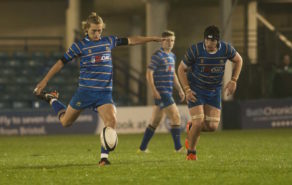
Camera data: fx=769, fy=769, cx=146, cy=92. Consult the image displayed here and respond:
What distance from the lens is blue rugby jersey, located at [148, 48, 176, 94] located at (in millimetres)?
14094

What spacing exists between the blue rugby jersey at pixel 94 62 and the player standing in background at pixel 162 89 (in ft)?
11.4

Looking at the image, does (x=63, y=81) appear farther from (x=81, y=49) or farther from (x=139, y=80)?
(x=81, y=49)

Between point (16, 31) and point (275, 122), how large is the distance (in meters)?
11.6

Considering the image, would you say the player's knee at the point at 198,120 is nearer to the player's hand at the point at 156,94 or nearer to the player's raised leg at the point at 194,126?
the player's raised leg at the point at 194,126

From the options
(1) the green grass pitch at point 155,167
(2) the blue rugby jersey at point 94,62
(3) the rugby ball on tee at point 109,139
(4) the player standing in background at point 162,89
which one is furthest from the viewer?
(4) the player standing in background at point 162,89

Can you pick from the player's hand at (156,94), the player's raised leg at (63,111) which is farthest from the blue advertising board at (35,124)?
the player's raised leg at (63,111)

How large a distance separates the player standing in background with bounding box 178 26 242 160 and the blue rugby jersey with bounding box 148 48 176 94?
2.78m

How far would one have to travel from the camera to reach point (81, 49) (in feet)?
34.1

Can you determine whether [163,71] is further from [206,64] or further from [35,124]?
[35,124]

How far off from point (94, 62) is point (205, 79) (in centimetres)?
172

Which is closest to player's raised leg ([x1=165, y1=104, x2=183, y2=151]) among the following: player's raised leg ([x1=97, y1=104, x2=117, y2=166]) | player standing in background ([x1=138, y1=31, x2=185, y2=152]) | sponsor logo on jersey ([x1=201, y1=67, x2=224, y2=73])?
player standing in background ([x1=138, y1=31, x2=185, y2=152])

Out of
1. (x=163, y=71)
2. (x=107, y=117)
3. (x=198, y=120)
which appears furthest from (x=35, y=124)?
(x=107, y=117)

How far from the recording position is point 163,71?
14.3 m

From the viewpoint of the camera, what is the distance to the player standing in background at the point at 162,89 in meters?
13.9
